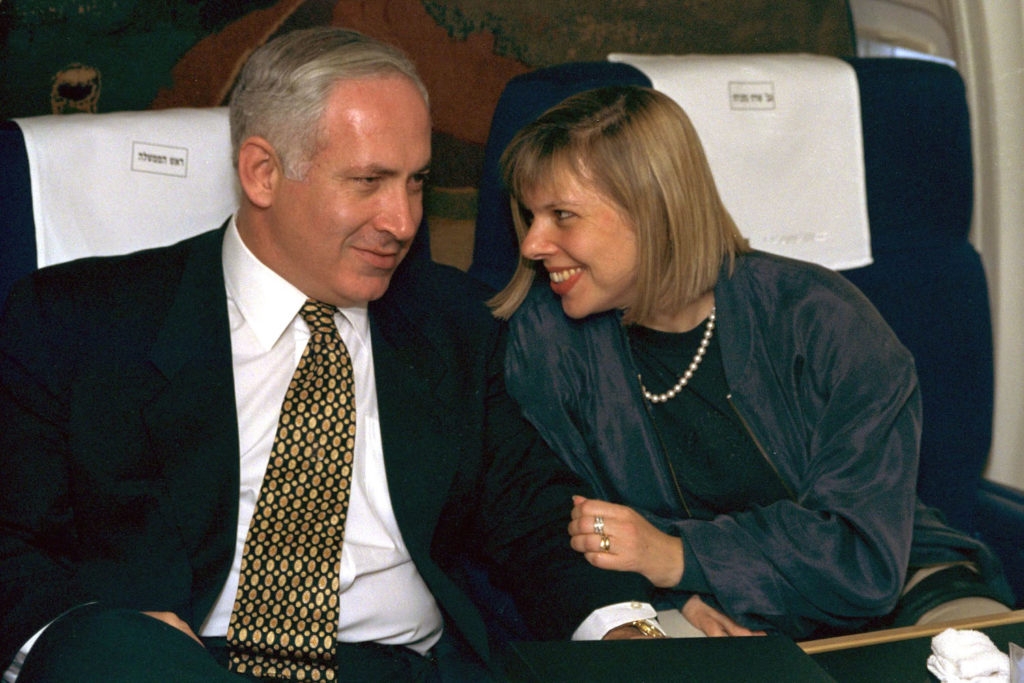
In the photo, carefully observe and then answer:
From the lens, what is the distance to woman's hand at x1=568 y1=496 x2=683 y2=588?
1.64 metres

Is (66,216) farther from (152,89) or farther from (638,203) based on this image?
(638,203)

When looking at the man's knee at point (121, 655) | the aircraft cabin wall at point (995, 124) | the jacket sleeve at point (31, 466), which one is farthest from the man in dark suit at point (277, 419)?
the aircraft cabin wall at point (995, 124)

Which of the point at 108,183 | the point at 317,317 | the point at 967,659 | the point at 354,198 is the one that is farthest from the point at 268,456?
the point at 967,659

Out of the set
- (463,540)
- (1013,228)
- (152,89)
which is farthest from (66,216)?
(1013,228)

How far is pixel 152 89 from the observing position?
194 cm

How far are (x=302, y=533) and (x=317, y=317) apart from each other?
329 millimetres

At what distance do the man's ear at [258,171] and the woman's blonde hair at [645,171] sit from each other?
387mm

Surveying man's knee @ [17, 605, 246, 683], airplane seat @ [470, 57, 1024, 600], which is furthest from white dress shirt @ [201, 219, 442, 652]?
airplane seat @ [470, 57, 1024, 600]

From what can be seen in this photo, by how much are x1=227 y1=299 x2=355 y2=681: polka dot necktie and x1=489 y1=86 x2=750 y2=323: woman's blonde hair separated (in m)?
0.45

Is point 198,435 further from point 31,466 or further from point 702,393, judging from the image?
point 702,393

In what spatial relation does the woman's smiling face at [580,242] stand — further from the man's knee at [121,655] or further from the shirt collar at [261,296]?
the man's knee at [121,655]

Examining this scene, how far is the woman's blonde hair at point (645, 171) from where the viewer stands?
1700 mm

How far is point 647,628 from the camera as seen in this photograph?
1.55 meters

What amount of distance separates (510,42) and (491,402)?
79 cm
